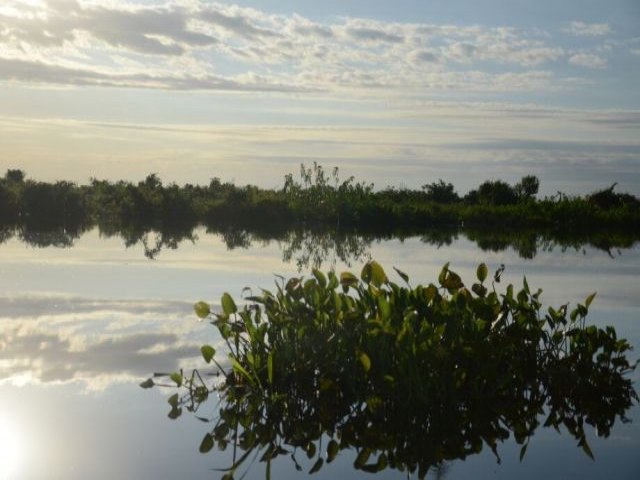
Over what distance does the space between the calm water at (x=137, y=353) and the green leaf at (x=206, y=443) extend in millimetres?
47

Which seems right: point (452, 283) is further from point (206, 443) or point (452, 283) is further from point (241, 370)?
point (206, 443)

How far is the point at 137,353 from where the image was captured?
795 centimetres

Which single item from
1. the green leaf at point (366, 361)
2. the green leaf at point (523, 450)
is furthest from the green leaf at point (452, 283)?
the green leaf at point (523, 450)

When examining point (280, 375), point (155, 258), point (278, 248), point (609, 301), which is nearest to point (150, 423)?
point (280, 375)

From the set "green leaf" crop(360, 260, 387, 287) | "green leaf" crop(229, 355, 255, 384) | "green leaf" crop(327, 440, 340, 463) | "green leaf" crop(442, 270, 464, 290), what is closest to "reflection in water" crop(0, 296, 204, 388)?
"green leaf" crop(229, 355, 255, 384)

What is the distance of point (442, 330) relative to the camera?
571 centimetres

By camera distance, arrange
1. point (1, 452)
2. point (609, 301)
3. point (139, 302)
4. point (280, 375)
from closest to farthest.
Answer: point (1, 452), point (280, 375), point (139, 302), point (609, 301)

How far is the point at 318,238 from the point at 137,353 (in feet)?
53.1

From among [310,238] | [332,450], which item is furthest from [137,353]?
[310,238]

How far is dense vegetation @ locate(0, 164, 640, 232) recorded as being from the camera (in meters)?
30.7

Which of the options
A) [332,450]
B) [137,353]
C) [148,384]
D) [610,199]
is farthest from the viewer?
[610,199]

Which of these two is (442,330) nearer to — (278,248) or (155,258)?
(155,258)

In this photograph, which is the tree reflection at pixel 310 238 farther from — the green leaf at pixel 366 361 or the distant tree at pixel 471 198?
the green leaf at pixel 366 361

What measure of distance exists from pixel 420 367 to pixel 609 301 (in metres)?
6.71
